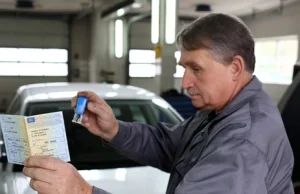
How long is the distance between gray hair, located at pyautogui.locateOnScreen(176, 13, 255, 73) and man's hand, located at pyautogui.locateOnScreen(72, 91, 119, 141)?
443 millimetres

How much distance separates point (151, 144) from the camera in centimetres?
166

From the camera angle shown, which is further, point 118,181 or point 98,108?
point 118,181

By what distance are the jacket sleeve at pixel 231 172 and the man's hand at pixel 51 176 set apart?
0.31m

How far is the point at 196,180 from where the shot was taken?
1.08 m

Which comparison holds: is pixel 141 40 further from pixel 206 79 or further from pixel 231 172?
pixel 231 172

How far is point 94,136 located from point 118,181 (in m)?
0.61

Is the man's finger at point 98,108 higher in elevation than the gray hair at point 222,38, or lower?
lower

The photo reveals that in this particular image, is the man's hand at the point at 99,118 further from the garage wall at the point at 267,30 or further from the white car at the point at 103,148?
the garage wall at the point at 267,30

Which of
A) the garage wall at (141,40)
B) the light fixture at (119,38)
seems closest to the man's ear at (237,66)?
the light fixture at (119,38)

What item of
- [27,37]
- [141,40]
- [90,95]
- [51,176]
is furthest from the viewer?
[141,40]

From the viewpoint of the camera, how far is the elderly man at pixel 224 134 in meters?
1.04

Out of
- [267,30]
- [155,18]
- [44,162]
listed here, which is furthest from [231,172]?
[267,30]

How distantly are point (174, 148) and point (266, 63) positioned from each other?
10364 millimetres

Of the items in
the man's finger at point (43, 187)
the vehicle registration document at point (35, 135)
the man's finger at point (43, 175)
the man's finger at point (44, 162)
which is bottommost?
the man's finger at point (43, 187)
